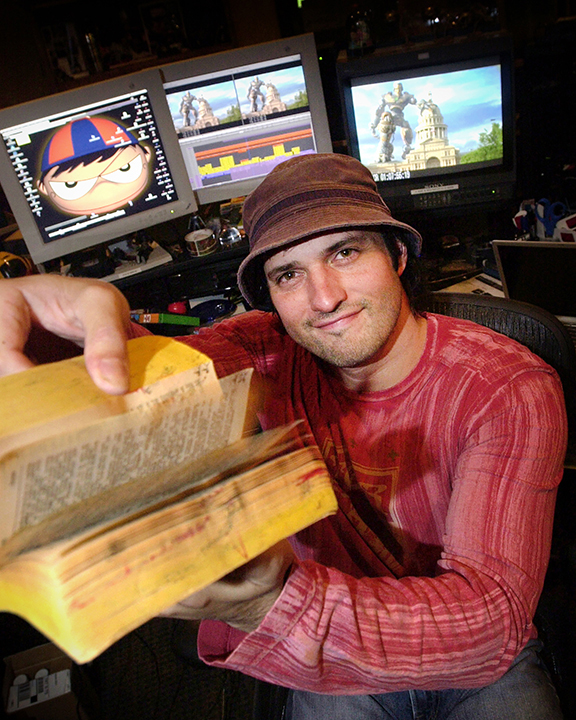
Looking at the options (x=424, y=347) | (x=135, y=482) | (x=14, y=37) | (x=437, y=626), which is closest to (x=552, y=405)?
(x=424, y=347)

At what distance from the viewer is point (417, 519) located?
37.5 inches

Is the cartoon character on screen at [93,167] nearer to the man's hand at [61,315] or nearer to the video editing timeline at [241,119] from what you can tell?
the video editing timeline at [241,119]

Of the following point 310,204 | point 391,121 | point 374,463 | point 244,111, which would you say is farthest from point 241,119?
point 374,463

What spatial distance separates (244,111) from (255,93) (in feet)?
0.25

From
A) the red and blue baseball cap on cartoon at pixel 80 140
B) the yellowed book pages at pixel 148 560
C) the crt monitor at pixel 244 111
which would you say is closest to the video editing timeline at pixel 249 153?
the crt monitor at pixel 244 111

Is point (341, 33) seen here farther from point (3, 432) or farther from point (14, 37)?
point (3, 432)

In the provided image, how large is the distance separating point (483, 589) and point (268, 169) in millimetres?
1777

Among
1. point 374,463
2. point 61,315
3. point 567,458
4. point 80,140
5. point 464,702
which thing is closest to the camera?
point 61,315

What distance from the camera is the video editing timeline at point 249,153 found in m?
2.00

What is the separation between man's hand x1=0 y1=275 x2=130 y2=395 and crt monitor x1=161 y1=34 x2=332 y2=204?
1448 mm

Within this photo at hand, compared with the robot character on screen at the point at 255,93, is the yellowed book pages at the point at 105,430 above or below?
below

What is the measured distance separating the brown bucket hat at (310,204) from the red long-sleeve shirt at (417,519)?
0.27 meters

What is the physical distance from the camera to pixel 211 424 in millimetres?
420

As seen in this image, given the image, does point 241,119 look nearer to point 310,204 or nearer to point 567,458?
point 310,204
